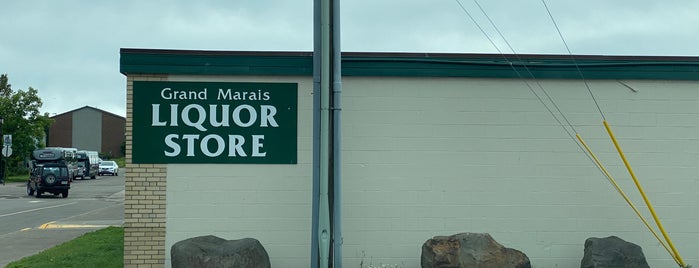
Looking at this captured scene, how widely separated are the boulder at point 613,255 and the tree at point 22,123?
199 ft

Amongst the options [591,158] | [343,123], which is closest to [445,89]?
[343,123]

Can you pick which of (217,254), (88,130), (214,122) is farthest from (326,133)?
(88,130)

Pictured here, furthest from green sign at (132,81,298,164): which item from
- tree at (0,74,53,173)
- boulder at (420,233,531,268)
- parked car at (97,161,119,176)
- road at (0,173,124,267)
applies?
parked car at (97,161,119,176)

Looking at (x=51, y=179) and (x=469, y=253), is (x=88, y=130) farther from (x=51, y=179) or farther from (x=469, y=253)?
(x=469, y=253)

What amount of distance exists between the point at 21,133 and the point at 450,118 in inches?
2368

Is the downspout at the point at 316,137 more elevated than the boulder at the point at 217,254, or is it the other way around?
the downspout at the point at 316,137

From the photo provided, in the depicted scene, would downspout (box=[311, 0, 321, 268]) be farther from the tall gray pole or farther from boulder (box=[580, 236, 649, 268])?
boulder (box=[580, 236, 649, 268])

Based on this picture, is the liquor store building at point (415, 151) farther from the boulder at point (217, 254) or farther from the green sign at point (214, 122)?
the boulder at point (217, 254)

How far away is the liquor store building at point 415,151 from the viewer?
10.3 metres

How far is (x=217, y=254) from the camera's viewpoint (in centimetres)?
925

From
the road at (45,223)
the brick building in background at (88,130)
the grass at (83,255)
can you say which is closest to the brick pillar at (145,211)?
the grass at (83,255)

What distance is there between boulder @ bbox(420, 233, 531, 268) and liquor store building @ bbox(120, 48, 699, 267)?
0.80 metres

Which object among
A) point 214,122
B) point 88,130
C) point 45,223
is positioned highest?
point 88,130

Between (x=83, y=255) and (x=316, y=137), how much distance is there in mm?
6018
